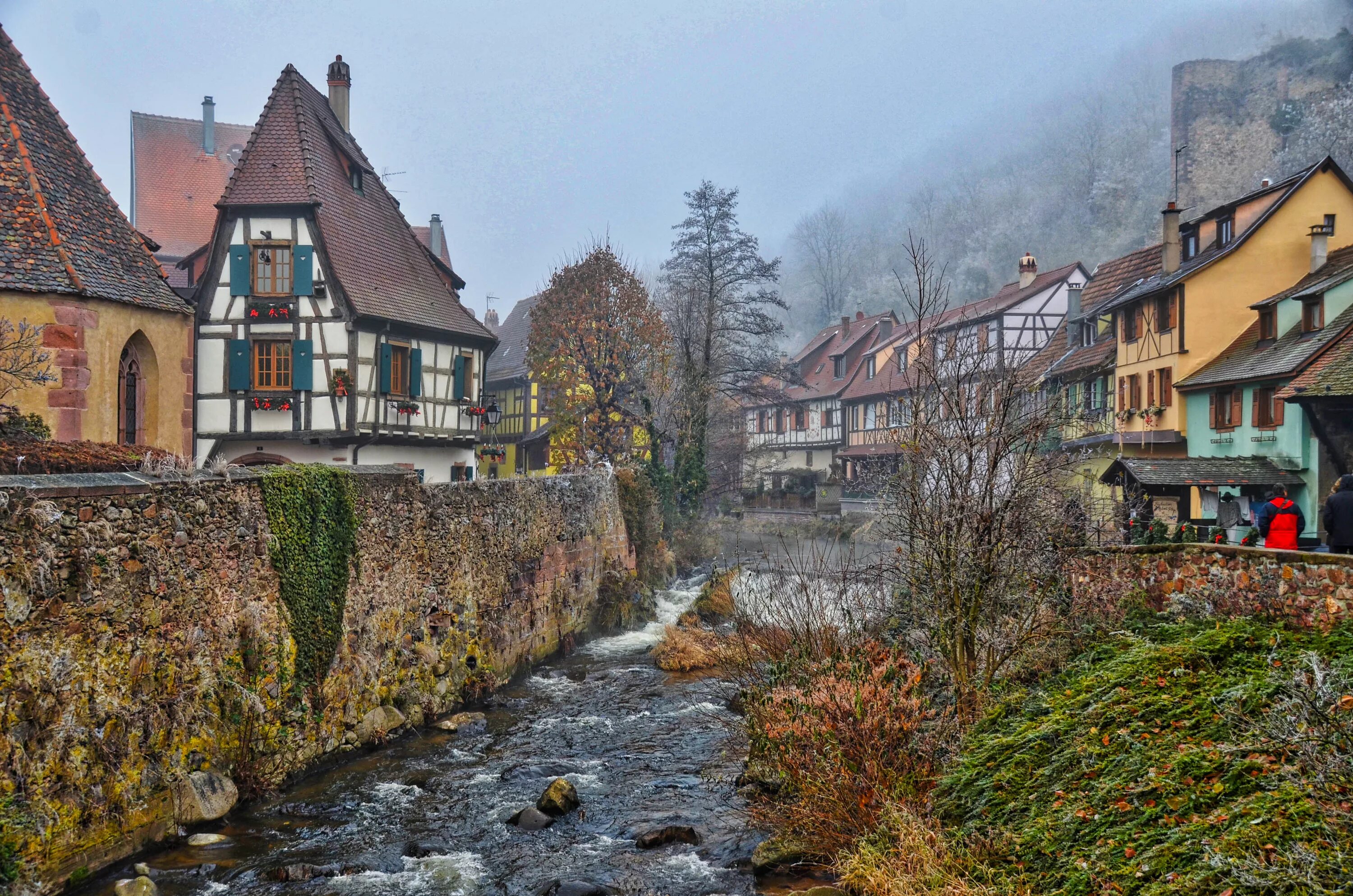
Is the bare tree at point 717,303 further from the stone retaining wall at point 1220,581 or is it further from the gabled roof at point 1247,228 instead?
the stone retaining wall at point 1220,581

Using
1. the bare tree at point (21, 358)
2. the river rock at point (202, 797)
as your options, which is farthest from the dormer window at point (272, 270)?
the river rock at point (202, 797)

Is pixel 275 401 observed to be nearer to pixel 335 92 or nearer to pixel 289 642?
pixel 335 92

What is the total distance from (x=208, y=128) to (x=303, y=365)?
723 inches

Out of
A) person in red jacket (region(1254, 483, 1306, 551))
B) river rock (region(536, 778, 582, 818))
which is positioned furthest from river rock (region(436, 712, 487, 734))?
person in red jacket (region(1254, 483, 1306, 551))

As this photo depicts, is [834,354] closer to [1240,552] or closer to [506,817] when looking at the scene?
[1240,552]

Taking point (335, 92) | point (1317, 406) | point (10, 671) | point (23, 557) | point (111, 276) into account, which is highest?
point (335, 92)

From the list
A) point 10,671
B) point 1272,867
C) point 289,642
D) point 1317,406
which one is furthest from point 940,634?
point 1317,406

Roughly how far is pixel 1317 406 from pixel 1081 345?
1296 cm

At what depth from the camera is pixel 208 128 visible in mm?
35500

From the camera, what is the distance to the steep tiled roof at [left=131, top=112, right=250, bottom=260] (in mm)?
33781

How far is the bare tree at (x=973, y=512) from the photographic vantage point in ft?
31.7

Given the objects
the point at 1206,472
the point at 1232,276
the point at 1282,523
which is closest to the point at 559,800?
the point at 1282,523

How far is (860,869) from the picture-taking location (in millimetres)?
7621

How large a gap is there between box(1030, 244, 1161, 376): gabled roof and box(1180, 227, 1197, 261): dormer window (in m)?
0.88
